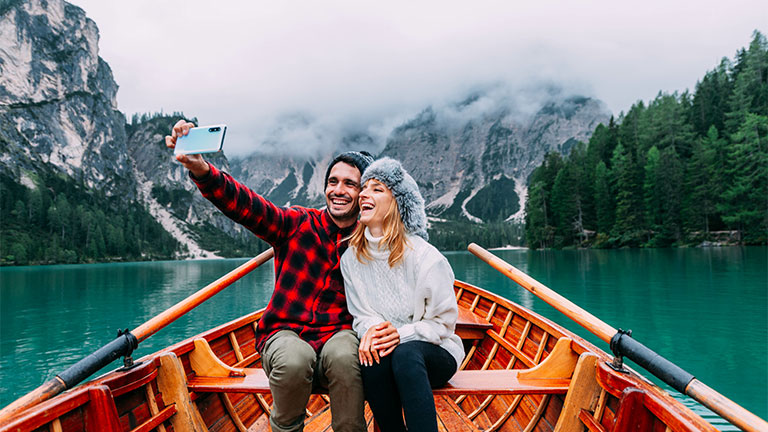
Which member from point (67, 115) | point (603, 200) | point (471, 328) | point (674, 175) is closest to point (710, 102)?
point (674, 175)

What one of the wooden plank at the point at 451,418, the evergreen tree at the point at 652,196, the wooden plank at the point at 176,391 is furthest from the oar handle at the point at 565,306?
the evergreen tree at the point at 652,196

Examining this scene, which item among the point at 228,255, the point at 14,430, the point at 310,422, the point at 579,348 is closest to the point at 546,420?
the point at 579,348

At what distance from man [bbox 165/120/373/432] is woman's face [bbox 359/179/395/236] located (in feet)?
0.97

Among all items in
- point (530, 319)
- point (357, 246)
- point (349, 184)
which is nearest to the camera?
point (357, 246)

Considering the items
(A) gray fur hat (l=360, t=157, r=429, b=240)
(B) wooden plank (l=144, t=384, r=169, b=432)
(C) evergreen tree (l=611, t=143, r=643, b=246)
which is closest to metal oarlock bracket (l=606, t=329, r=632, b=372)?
(A) gray fur hat (l=360, t=157, r=429, b=240)

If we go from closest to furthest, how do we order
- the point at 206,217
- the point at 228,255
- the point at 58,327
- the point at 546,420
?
the point at 546,420
the point at 58,327
the point at 228,255
the point at 206,217

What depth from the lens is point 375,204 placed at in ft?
8.57

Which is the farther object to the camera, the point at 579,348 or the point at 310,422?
the point at 310,422

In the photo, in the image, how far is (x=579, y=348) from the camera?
10.3 ft

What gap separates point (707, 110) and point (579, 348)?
236ft

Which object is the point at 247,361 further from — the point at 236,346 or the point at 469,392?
the point at 469,392

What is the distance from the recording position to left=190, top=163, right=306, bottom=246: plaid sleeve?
8.50ft

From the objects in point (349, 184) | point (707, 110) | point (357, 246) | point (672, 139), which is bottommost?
point (357, 246)

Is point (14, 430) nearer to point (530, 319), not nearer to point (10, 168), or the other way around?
point (530, 319)
